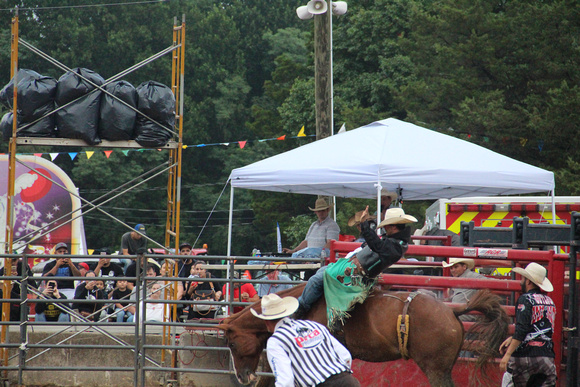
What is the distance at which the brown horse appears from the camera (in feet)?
22.1

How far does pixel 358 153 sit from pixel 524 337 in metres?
3.91

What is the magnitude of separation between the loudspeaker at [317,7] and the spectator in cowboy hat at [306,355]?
27.6 ft

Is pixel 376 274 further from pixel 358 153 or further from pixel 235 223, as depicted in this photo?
pixel 235 223

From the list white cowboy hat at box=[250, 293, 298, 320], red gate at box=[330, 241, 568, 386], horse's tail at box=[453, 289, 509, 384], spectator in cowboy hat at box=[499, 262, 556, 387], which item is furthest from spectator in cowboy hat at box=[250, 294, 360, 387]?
red gate at box=[330, 241, 568, 386]

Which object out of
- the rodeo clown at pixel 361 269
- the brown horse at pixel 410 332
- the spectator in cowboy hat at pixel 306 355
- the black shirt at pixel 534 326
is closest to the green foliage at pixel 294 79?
the brown horse at pixel 410 332

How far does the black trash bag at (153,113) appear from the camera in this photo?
994cm

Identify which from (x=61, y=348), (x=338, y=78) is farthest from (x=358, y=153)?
(x=338, y=78)

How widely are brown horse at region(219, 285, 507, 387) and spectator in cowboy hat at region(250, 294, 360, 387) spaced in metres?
1.50

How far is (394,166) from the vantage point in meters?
9.45

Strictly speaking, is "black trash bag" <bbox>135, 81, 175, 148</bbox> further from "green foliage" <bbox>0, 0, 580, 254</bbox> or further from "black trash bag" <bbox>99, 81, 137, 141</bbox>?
"green foliage" <bbox>0, 0, 580, 254</bbox>

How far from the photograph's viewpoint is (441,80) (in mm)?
27828

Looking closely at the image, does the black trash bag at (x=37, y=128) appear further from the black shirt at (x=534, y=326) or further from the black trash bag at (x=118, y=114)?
the black shirt at (x=534, y=326)

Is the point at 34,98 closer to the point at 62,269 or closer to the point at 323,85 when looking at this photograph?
the point at 62,269

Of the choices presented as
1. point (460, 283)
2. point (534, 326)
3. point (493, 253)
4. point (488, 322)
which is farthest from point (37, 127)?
point (534, 326)
